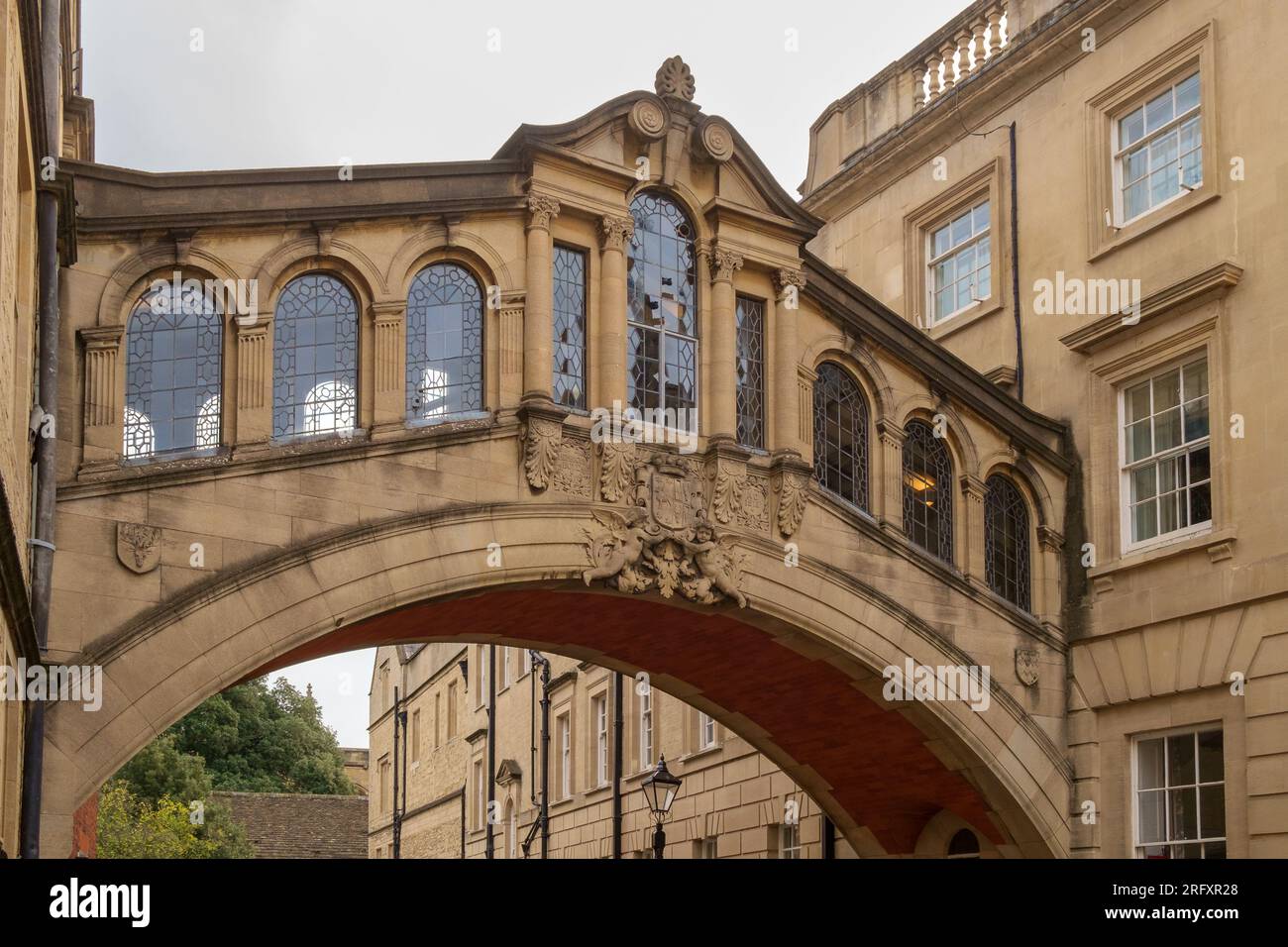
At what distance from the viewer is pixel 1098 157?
21.6m

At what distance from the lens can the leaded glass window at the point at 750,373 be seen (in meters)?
19.0

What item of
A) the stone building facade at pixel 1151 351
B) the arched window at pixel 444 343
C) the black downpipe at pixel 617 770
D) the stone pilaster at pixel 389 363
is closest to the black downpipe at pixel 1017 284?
the stone building facade at pixel 1151 351

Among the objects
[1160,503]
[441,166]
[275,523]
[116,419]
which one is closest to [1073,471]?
[1160,503]

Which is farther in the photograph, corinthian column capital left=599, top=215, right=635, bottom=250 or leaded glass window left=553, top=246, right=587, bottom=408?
corinthian column capital left=599, top=215, right=635, bottom=250

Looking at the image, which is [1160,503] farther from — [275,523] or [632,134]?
[275,523]

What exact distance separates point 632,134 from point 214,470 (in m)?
5.71

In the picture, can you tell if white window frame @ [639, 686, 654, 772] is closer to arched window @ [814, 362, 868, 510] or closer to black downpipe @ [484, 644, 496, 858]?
black downpipe @ [484, 644, 496, 858]

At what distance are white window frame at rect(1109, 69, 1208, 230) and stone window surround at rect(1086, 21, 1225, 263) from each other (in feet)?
0.05

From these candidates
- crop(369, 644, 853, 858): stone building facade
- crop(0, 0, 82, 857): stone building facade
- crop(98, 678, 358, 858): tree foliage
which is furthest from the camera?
crop(98, 678, 358, 858): tree foliage

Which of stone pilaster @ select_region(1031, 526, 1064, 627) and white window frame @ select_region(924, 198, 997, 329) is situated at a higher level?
white window frame @ select_region(924, 198, 997, 329)

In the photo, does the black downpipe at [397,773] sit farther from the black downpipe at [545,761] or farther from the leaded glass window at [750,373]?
the leaded glass window at [750,373]

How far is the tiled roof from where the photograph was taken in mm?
57406

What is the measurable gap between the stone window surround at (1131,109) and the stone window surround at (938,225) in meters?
1.81

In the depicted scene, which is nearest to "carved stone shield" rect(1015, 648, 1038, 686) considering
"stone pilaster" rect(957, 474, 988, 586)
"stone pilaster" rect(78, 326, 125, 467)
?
"stone pilaster" rect(957, 474, 988, 586)
